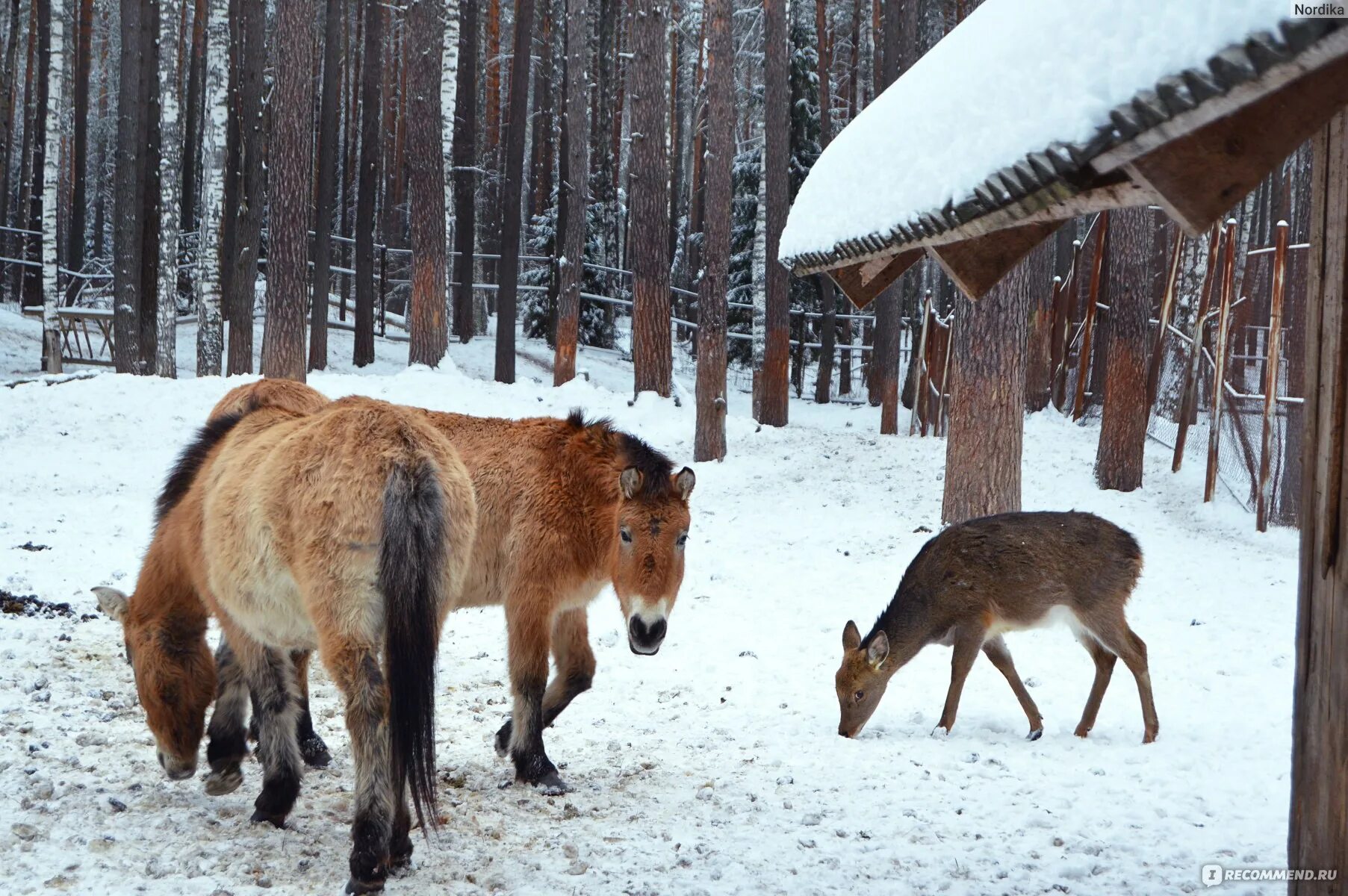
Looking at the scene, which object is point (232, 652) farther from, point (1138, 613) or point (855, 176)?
point (1138, 613)

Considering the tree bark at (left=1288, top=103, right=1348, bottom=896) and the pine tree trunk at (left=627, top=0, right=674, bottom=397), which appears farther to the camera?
the pine tree trunk at (left=627, top=0, right=674, bottom=397)

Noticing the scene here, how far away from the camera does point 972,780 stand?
17.6 feet

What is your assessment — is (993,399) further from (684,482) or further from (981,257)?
(981,257)

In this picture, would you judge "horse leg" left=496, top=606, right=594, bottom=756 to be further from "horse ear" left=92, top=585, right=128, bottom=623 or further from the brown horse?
"horse ear" left=92, top=585, right=128, bottom=623

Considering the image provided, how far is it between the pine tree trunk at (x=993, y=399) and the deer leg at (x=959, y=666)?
3.55 metres

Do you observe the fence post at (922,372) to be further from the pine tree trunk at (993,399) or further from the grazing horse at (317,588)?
the grazing horse at (317,588)

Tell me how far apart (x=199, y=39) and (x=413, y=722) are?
119 feet

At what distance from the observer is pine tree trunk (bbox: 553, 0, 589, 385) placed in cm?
1902

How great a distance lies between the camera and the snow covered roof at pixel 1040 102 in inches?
74.4

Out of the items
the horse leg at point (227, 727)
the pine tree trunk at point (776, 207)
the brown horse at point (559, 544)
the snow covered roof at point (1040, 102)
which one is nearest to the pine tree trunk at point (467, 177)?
the pine tree trunk at point (776, 207)

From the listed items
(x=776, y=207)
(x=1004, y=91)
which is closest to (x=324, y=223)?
(x=776, y=207)

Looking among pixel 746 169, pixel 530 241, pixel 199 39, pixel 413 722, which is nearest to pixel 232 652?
pixel 413 722

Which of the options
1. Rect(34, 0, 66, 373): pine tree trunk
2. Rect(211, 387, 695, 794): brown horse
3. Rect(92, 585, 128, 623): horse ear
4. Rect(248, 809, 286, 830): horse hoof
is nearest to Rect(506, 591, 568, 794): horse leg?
Rect(211, 387, 695, 794): brown horse

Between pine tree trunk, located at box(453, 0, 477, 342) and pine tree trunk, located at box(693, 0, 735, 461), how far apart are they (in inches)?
417
